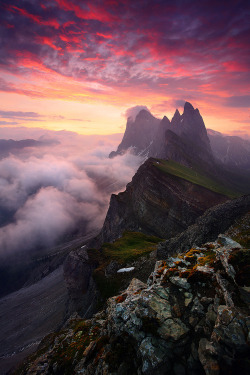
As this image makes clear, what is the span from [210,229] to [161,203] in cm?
6365

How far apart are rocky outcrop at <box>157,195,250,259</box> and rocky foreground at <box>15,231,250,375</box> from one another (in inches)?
839

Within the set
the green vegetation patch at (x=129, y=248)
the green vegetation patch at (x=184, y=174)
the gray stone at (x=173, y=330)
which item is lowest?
the green vegetation patch at (x=129, y=248)

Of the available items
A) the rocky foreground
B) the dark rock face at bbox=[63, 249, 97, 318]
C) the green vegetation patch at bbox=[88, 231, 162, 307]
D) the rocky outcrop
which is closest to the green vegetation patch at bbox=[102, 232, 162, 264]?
the green vegetation patch at bbox=[88, 231, 162, 307]

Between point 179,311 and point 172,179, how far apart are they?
92.2 m

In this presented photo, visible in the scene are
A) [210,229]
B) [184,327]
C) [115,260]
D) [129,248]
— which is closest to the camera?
[184,327]

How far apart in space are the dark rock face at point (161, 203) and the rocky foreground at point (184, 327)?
78.6 metres

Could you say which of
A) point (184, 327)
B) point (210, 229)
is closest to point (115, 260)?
point (210, 229)

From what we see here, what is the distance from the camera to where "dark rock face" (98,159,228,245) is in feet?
306

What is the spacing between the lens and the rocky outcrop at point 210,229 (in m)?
37.1

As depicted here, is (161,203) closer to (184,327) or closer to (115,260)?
(115,260)

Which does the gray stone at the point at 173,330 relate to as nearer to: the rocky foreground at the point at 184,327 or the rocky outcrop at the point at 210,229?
the rocky foreground at the point at 184,327

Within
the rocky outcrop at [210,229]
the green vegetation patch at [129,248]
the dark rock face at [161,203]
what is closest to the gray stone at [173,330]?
the rocky outcrop at [210,229]

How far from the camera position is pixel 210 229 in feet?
124

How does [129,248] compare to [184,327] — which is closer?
[184,327]
